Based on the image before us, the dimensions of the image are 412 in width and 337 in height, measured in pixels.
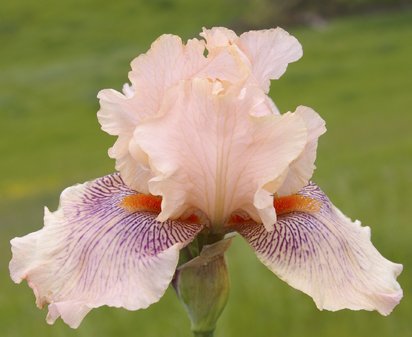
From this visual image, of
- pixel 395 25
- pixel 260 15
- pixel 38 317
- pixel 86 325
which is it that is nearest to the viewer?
pixel 86 325

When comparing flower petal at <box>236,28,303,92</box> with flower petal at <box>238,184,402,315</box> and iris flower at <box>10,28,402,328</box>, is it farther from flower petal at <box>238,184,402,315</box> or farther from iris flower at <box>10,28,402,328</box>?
flower petal at <box>238,184,402,315</box>

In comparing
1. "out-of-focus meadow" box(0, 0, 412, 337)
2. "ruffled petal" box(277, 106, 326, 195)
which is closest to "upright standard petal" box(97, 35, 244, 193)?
"ruffled petal" box(277, 106, 326, 195)

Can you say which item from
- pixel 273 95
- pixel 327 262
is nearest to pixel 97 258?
pixel 327 262

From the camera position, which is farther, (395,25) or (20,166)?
(395,25)

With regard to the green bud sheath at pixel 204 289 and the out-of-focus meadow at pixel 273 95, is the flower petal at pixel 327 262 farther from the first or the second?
the out-of-focus meadow at pixel 273 95

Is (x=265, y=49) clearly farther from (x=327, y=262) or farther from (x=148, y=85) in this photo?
(x=327, y=262)

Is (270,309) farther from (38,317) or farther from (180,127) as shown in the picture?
(180,127)

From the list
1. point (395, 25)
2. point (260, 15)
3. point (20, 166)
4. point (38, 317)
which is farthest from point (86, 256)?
point (260, 15)

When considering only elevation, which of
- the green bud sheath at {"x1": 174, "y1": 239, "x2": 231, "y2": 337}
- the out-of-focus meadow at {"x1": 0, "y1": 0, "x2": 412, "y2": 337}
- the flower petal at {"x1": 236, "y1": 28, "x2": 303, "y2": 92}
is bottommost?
the out-of-focus meadow at {"x1": 0, "y1": 0, "x2": 412, "y2": 337}
